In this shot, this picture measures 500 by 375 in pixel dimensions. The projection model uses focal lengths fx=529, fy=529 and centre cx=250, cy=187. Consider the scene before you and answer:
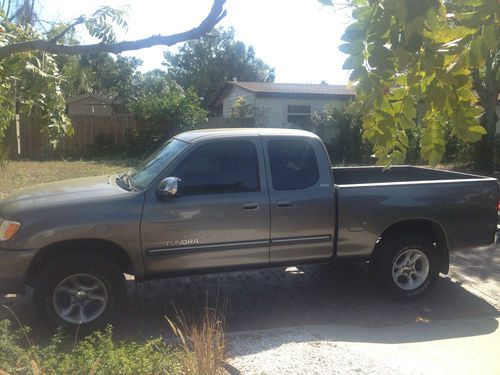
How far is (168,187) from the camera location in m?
4.84

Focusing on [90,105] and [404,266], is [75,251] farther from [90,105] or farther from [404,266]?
[90,105]

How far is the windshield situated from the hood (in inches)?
8.1

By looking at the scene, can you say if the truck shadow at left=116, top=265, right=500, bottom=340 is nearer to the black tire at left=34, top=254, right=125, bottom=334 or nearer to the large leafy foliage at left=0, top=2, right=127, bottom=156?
the black tire at left=34, top=254, right=125, bottom=334

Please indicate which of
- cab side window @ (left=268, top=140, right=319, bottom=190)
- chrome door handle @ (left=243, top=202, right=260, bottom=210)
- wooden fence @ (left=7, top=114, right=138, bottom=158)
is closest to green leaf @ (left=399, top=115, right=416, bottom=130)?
chrome door handle @ (left=243, top=202, right=260, bottom=210)

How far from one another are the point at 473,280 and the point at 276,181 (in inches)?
120

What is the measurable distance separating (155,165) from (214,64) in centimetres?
5630

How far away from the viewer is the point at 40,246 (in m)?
4.56

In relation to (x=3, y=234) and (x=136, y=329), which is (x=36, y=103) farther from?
(x=136, y=329)

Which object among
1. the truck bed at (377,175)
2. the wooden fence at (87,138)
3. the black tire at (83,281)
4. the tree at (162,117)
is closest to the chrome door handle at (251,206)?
the black tire at (83,281)

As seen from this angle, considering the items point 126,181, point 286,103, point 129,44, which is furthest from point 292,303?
point 286,103

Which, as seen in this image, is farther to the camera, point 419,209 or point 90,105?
point 90,105

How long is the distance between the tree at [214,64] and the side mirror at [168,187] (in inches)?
2146

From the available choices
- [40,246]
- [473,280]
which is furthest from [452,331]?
[40,246]

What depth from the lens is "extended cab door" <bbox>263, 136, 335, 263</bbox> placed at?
5.30 metres
